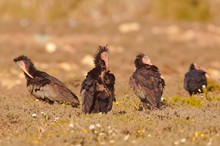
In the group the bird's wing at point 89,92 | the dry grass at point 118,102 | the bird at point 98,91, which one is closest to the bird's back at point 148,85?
the dry grass at point 118,102

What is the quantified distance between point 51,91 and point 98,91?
269cm

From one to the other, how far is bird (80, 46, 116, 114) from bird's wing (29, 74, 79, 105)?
73.7 inches

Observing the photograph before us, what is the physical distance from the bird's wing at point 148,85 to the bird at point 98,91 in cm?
89

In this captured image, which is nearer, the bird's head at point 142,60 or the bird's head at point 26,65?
the bird's head at point 142,60

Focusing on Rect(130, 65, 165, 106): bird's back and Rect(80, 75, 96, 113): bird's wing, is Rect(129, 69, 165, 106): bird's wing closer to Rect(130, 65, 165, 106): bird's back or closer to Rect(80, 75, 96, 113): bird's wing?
Rect(130, 65, 165, 106): bird's back

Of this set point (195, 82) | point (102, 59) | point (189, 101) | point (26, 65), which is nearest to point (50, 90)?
point (26, 65)

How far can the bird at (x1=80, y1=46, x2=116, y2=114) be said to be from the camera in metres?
14.4

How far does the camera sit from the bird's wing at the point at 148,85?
14.9 metres

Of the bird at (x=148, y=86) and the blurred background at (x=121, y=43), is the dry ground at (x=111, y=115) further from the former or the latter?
the bird at (x=148, y=86)

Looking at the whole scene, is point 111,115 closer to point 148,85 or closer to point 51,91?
point 148,85

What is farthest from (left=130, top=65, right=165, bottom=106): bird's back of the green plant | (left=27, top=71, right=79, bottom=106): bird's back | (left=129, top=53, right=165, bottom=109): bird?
the green plant

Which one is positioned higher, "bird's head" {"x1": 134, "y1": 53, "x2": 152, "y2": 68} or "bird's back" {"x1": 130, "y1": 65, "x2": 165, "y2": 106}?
"bird's head" {"x1": 134, "y1": 53, "x2": 152, "y2": 68}

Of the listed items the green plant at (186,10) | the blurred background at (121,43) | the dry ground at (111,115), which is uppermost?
the green plant at (186,10)

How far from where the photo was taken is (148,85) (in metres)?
15.0
